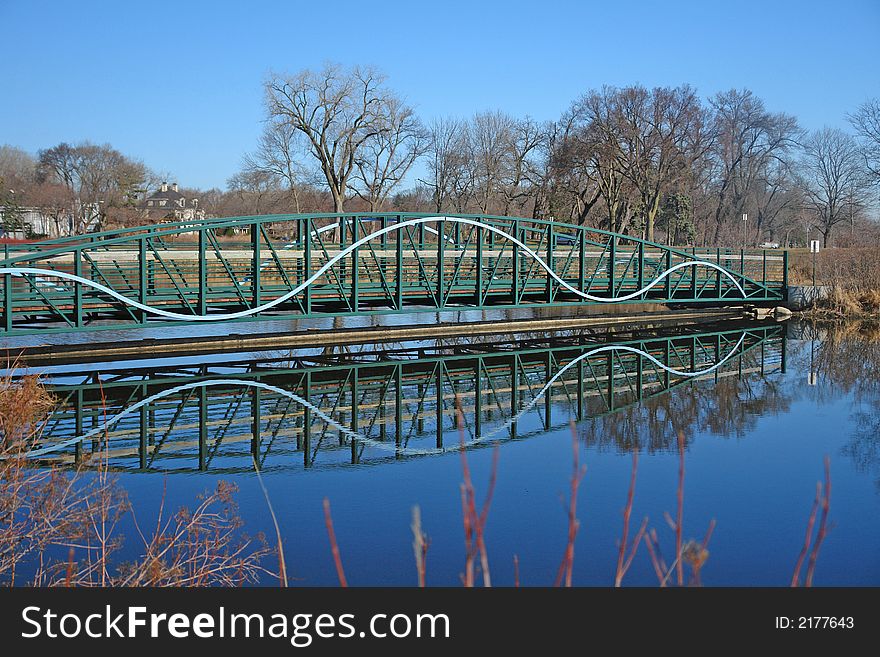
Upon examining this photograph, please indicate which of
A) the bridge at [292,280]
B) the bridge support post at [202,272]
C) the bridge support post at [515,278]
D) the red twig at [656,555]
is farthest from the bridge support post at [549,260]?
the red twig at [656,555]

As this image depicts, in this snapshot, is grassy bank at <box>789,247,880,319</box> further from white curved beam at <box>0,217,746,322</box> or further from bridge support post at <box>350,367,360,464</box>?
bridge support post at <box>350,367,360,464</box>

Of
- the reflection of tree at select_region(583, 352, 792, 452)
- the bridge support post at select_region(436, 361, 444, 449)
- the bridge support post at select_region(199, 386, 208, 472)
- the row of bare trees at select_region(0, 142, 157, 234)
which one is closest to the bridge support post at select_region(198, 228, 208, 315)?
the bridge support post at select_region(199, 386, 208, 472)

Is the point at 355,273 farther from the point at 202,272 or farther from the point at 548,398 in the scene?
the point at 548,398

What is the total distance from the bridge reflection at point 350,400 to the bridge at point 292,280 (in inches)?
61.7

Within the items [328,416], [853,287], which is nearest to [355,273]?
[328,416]

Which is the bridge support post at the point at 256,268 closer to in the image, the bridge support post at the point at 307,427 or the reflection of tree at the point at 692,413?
the bridge support post at the point at 307,427

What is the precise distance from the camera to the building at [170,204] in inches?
2768

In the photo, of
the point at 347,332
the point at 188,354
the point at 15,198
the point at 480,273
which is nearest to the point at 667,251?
the point at 480,273

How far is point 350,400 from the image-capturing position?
1638 centimetres

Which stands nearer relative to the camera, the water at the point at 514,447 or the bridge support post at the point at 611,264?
the water at the point at 514,447

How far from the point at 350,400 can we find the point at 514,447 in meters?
4.28

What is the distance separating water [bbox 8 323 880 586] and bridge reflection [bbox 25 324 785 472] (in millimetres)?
57
